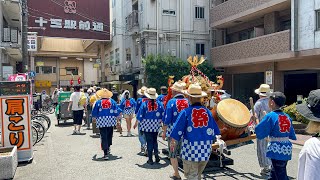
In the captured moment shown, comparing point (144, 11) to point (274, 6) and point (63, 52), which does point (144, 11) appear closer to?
point (274, 6)

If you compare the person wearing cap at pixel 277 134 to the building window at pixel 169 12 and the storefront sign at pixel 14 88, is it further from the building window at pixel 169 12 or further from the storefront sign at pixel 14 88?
the building window at pixel 169 12

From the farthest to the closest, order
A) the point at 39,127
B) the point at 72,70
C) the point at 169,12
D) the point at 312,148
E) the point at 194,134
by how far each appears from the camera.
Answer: the point at 72,70 → the point at 169,12 → the point at 39,127 → the point at 194,134 → the point at 312,148

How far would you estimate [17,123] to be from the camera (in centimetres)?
763

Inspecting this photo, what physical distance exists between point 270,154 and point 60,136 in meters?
9.46

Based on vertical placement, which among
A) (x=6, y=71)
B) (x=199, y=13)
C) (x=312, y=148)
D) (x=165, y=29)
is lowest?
(x=312, y=148)

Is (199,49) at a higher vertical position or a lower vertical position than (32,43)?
higher

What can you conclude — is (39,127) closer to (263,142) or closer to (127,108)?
(127,108)

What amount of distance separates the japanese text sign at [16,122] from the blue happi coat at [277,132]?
226 inches

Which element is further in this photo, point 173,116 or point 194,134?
point 173,116

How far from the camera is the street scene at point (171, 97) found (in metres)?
4.96

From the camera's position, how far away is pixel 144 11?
2283 centimetres

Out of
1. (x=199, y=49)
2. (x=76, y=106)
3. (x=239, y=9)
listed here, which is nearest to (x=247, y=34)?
(x=239, y=9)

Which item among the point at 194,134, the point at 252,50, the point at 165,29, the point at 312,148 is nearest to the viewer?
the point at 312,148

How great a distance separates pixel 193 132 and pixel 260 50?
1386cm
